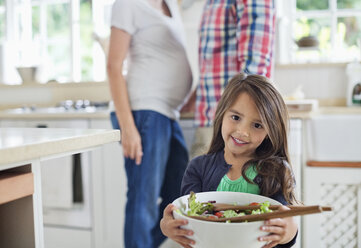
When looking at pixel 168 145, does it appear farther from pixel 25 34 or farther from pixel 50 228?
pixel 25 34

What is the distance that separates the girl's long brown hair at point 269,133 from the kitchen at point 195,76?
72 centimetres

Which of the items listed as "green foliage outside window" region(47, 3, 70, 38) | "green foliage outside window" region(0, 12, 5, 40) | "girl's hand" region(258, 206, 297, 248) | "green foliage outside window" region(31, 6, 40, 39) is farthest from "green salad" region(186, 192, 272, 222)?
"green foliage outside window" region(0, 12, 5, 40)

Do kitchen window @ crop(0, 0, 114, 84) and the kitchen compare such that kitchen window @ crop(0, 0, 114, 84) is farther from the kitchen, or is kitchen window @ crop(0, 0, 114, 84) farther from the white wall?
the white wall

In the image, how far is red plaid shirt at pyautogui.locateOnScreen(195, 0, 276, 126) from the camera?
4.53 feet

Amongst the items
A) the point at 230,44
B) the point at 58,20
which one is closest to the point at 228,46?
the point at 230,44

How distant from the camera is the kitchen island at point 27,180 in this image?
2.06 ft

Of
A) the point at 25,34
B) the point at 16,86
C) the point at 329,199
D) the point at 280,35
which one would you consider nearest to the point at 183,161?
the point at 329,199

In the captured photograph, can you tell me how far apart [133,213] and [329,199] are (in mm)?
840

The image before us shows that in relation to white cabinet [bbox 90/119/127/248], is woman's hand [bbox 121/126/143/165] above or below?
above

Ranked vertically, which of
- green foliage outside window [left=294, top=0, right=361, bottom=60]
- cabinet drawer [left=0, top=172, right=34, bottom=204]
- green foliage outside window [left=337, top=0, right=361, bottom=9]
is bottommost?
cabinet drawer [left=0, top=172, right=34, bottom=204]

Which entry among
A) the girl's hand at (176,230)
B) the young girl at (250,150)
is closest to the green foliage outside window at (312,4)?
the young girl at (250,150)

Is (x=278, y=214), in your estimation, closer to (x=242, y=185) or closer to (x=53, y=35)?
(x=242, y=185)

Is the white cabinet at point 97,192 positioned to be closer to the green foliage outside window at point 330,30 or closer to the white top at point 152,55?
the white top at point 152,55

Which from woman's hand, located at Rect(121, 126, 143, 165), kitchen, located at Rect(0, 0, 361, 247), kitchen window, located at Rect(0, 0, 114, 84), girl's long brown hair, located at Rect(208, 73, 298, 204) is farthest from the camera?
kitchen window, located at Rect(0, 0, 114, 84)
